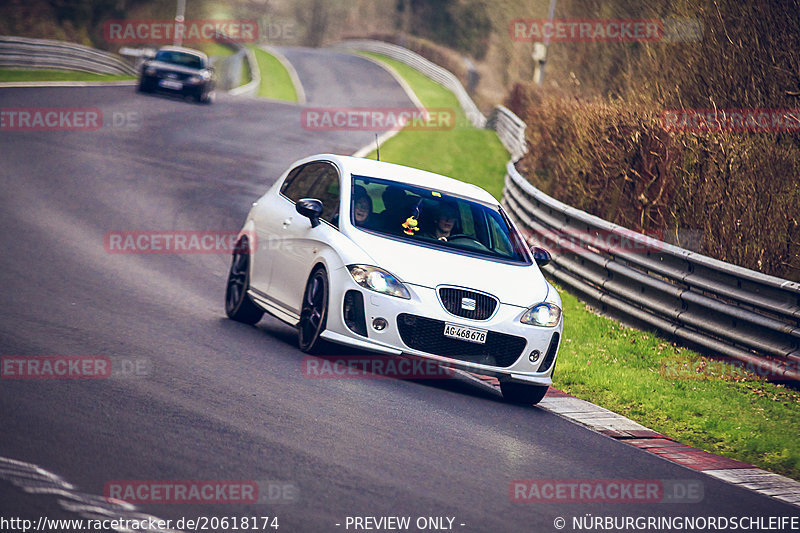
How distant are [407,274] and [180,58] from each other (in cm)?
3107

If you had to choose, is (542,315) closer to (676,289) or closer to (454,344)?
(454,344)

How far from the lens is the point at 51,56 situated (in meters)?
40.0

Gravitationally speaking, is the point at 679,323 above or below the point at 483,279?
below

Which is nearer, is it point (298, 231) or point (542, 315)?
point (542, 315)

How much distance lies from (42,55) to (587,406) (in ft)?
110

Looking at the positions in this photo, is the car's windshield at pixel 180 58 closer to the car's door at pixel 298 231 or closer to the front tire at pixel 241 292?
the front tire at pixel 241 292

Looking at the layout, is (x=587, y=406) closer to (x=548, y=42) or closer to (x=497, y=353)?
(x=497, y=353)

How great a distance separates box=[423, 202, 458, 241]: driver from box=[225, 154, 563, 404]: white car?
0.04 ft

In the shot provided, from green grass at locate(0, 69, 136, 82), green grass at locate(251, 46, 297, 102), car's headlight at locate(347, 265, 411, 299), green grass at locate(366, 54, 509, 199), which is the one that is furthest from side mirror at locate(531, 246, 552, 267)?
green grass at locate(251, 46, 297, 102)

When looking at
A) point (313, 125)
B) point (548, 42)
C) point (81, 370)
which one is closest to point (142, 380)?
point (81, 370)

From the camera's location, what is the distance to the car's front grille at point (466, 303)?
920 centimetres

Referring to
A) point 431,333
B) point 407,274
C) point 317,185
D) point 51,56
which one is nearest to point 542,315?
point 431,333

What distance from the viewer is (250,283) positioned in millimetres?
11398

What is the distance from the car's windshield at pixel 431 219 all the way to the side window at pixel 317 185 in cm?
21
